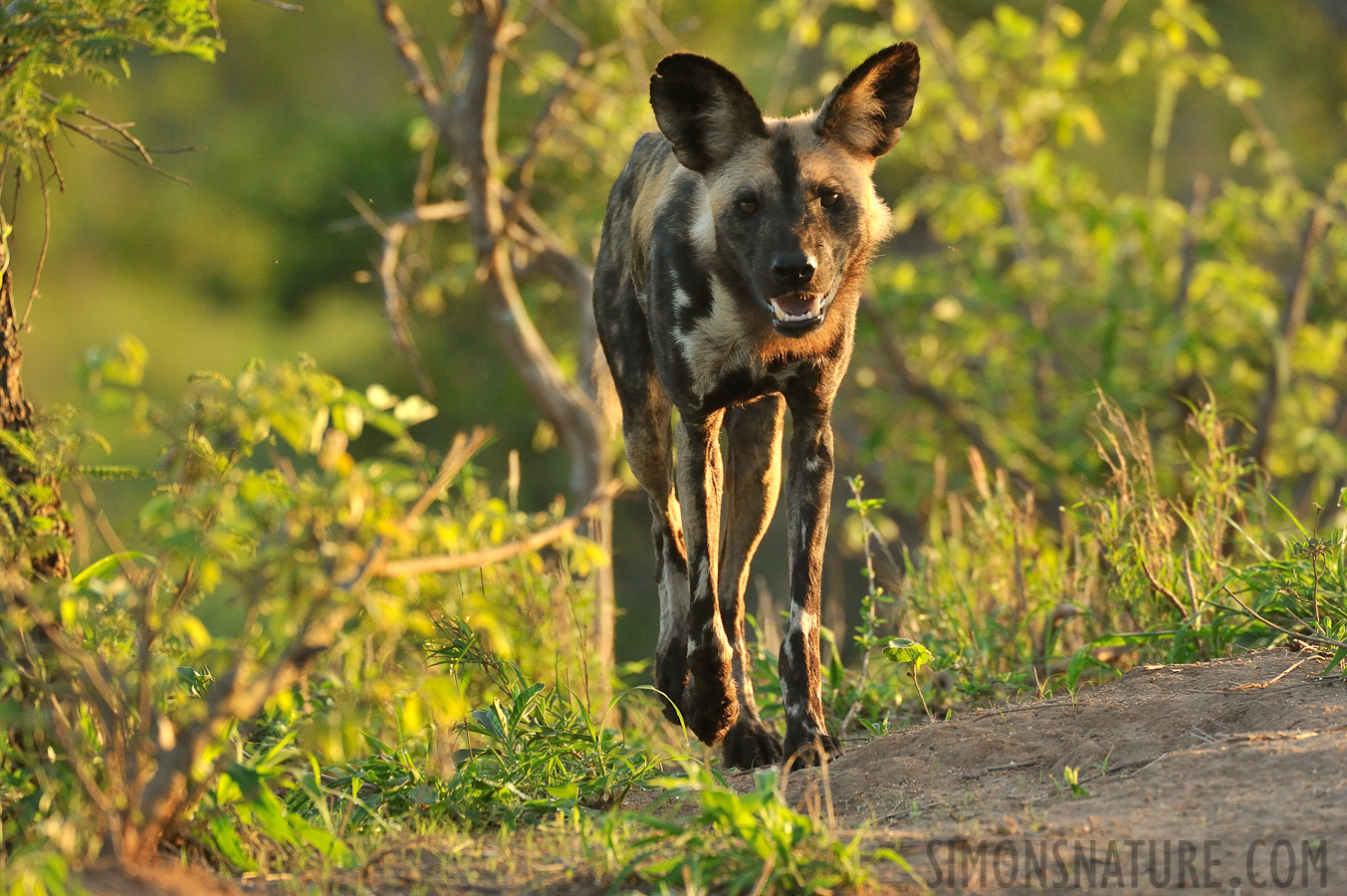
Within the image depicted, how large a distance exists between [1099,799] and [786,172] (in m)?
1.86

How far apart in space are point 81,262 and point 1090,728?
63.1 ft

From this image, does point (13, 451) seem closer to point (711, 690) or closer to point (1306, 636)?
point (711, 690)

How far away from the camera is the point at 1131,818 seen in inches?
98.7

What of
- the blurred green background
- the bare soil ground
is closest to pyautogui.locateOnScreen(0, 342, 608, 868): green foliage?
the bare soil ground

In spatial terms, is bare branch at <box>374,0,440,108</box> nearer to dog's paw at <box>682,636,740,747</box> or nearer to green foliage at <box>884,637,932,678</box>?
dog's paw at <box>682,636,740,747</box>

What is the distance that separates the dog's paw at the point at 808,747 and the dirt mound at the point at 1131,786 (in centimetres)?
16

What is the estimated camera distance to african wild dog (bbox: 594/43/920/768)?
3.67 metres

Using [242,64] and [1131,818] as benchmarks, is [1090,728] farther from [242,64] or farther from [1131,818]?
[242,64]

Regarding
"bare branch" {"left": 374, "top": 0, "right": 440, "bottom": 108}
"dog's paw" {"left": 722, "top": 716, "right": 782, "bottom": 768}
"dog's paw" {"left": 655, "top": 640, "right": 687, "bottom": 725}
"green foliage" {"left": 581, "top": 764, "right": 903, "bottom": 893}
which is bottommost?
"dog's paw" {"left": 722, "top": 716, "right": 782, "bottom": 768}

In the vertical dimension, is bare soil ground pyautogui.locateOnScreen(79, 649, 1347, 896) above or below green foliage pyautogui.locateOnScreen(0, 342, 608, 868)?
below

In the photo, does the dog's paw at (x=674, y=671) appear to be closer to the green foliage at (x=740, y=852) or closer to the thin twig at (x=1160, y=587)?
the thin twig at (x=1160, y=587)

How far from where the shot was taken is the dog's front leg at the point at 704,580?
3.83 metres

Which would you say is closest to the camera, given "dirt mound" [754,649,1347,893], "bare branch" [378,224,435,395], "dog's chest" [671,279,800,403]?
"dirt mound" [754,649,1347,893]

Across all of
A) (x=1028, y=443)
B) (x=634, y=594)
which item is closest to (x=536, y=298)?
(x=1028, y=443)
